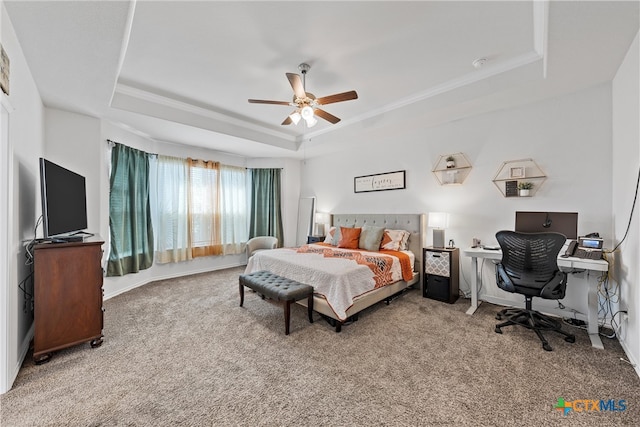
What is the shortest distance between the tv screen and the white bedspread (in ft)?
6.80

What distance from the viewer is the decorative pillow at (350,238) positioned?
4367 mm

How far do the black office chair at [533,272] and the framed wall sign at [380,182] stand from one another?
2069 millimetres

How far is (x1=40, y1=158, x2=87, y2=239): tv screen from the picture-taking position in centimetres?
203

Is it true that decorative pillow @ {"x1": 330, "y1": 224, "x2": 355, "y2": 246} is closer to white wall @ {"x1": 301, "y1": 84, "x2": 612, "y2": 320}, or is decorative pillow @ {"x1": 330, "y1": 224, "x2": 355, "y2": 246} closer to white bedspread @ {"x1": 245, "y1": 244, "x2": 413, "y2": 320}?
white wall @ {"x1": 301, "y1": 84, "x2": 612, "y2": 320}

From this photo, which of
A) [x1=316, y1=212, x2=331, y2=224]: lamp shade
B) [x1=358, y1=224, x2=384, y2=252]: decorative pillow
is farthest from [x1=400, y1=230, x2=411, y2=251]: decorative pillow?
[x1=316, y1=212, x2=331, y2=224]: lamp shade

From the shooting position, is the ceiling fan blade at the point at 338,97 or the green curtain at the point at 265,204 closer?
the ceiling fan blade at the point at 338,97

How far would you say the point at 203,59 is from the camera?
2.65 meters

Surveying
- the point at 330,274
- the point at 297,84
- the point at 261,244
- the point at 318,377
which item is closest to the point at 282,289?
the point at 330,274

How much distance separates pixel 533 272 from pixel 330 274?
1.96 metres

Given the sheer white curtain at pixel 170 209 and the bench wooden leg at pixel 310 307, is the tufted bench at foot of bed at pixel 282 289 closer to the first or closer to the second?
the bench wooden leg at pixel 310 307

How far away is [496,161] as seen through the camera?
11.4 ft

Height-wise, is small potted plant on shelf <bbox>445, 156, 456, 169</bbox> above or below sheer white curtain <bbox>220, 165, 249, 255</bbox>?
above

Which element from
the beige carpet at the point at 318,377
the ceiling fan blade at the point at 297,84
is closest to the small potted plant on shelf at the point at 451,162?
the beige carpet at the point at 318,377

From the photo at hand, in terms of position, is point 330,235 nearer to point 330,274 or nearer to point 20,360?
point 330,274
